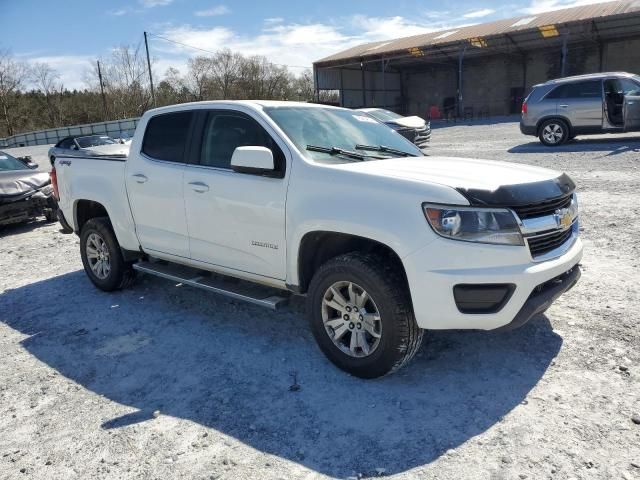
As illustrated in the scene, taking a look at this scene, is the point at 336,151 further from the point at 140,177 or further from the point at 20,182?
the point at 20,182

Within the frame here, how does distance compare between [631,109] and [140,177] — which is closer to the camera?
[140,177]

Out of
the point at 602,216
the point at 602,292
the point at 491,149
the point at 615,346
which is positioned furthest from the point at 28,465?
the point at 491,149

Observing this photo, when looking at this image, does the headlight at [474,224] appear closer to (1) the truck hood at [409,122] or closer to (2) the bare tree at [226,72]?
(1) the truck hood at [409,122]

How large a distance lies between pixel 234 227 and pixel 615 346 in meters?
2.89

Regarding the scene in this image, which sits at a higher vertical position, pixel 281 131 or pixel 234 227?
pixel 281 131

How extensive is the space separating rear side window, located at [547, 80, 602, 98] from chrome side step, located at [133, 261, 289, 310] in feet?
41.7

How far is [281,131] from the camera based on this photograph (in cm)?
380

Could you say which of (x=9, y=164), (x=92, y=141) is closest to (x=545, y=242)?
(x=9, y=164)

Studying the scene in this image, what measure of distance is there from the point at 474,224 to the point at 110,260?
3.92 metres

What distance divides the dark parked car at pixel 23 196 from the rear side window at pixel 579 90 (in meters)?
12.9

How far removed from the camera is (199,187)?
4160mm

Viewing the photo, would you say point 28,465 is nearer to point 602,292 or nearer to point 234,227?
point 234,227

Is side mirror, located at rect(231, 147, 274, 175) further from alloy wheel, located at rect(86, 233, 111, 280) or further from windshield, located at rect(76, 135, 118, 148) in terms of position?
windshield, located at rect(76, 135, 118, 148)

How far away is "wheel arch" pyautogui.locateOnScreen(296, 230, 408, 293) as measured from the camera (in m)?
3.43
